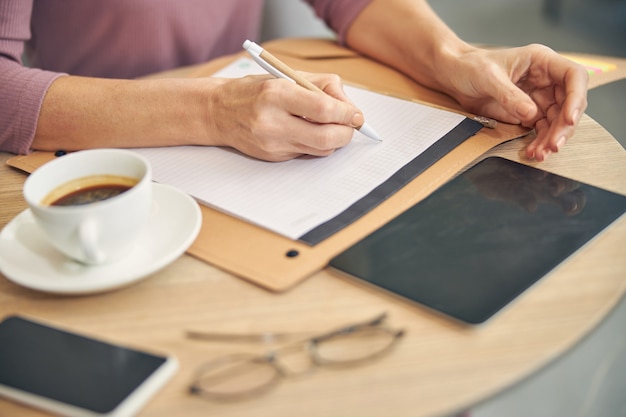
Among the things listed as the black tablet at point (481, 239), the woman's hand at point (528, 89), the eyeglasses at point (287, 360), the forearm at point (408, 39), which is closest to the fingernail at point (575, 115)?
the woman's hand at point (528, 89)

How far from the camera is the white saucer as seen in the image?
68 cm

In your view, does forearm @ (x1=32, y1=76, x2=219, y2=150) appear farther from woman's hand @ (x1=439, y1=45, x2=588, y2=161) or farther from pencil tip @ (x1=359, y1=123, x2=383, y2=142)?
woman's hand @ (x1=439, y1=45, x2=588, y2=161)

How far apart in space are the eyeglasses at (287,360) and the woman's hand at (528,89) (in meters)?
0.39

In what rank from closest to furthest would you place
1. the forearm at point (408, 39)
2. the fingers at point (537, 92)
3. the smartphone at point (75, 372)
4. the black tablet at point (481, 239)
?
the smartphone at point (75, 372) → the black tablet at point (481, 239) → the fingers at point (537, 92) → the forearm at point (408, 39)

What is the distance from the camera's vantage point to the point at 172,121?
94 centimetres

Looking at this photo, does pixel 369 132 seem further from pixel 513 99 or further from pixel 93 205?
Result: pixel 93 205

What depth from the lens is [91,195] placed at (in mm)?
729

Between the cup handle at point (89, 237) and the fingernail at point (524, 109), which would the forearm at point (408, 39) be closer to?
the fingernail at point (524, 109)

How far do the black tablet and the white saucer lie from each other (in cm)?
17

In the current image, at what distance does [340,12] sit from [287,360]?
0.86 m

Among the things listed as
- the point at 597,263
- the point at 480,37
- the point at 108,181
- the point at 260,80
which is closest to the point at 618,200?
the point at 597,263

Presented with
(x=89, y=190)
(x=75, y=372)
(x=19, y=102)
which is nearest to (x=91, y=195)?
(x=89, y=190)

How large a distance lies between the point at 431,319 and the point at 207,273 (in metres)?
0.23

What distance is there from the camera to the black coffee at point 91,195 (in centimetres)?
72
